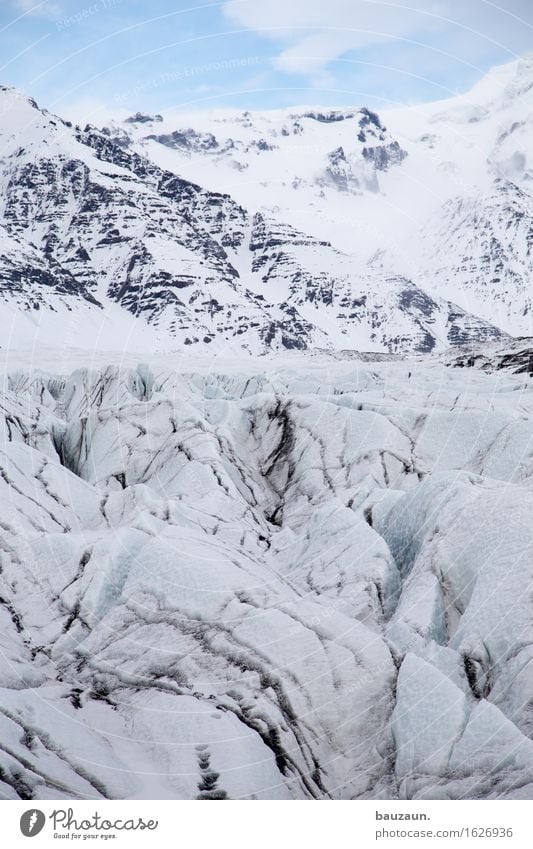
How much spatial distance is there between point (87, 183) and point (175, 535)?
8247 inches

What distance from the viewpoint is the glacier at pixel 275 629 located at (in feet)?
22.1

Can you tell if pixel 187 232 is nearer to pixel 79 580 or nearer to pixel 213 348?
pixel 213 348

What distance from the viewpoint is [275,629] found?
28.1 ft

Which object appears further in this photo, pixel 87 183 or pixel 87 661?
pixel 87 183

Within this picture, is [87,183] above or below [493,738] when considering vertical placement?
above

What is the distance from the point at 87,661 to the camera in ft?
29.3

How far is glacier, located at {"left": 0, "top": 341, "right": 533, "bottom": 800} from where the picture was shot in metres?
6.75

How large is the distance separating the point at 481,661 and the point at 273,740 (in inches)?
107

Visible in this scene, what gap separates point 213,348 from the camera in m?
155

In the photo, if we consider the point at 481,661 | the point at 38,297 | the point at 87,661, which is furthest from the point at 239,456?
the point at 38,297
